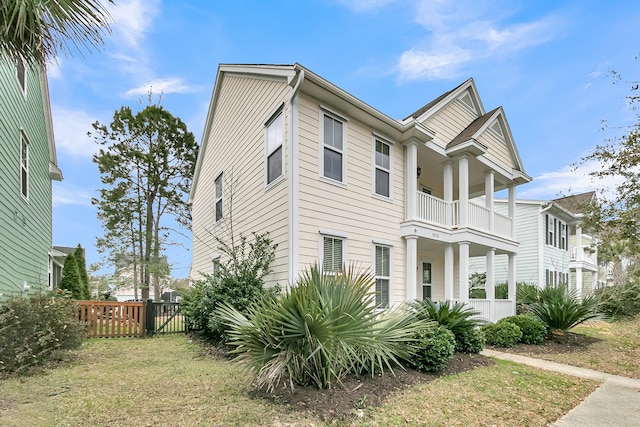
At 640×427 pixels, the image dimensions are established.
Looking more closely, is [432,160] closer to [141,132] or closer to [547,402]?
[547,402]

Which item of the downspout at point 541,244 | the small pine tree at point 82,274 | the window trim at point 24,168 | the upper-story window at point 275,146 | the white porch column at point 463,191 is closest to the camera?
the upper-story window at point 275,146

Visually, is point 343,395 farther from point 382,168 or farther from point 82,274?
point 82,274

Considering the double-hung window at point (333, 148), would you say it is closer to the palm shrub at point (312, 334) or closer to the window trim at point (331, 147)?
the window trim at point (331, 147)

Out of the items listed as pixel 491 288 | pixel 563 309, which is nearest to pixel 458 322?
pixel 563 309

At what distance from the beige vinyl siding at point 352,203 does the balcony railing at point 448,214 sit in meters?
0.80

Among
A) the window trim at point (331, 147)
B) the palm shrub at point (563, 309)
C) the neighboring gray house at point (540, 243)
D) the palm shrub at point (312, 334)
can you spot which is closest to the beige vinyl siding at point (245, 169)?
the window trim at point (331, 147)

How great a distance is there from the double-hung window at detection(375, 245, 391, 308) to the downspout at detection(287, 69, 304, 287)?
272 centimetres

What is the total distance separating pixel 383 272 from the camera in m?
10.0

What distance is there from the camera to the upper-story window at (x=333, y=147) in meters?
9.07

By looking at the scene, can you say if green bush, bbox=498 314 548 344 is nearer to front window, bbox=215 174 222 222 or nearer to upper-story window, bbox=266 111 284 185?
upper-story window, bbox=266 111 284 185

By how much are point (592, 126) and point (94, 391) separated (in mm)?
11747

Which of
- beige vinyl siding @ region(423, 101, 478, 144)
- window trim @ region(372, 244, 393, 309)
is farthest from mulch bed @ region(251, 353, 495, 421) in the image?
beige vinyl siding @ region(423, 101, 478, 144)

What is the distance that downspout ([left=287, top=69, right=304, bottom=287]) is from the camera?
8133 mm

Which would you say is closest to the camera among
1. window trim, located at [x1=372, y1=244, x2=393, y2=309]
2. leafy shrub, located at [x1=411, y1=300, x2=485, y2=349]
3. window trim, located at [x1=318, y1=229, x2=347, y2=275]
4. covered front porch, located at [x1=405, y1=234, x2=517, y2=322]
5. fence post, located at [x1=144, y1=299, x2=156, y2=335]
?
leafy shrub, located at [x1=411, y1=300, x2=485, y2=349]
